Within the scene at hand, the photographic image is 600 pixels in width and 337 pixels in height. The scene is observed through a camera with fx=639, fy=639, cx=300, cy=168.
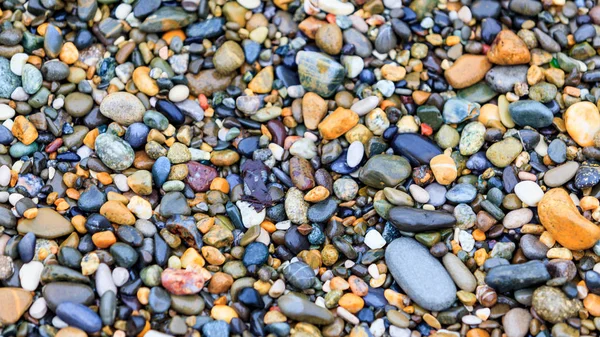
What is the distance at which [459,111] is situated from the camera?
10.1 ft

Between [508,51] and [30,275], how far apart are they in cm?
241

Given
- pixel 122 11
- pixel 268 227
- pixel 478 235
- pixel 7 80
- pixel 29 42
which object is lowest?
pixel 268 227

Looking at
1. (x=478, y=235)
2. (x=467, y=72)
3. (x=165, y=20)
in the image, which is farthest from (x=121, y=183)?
(x=467, y=72)

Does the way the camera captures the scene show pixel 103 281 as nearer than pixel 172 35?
Yes

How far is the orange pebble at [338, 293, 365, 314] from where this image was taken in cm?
267

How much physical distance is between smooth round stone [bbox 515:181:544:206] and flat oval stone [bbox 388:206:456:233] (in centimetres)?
34

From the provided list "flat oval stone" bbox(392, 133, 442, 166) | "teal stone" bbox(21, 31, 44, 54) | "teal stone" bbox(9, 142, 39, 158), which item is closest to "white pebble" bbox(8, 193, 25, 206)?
"teal stone" bbox(9, 142, 39, 158)

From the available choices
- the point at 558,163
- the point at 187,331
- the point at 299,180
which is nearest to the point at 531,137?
the point at 558,163

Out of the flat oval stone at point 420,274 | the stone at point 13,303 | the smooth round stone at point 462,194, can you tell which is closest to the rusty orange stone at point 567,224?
the smooth round stone at point 462,194

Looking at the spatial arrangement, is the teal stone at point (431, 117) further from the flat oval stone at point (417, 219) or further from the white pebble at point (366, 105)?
the flat oval stone at point (417, 219)

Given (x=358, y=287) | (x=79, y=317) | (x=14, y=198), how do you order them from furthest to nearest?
(x=14, y=198) < (x=358, y=287) < (x=79, y=317)

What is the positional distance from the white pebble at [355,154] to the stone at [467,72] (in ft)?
2.00

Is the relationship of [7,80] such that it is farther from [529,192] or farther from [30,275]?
[529,192]

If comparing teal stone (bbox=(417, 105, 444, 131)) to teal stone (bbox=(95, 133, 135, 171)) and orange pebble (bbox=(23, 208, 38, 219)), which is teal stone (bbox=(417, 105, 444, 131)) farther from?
orange pebble (bbox=(23, 208, 38, 219))
